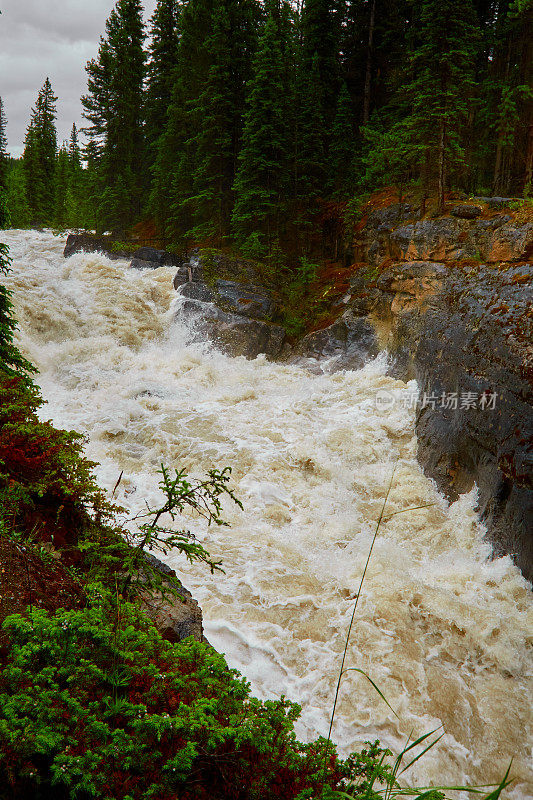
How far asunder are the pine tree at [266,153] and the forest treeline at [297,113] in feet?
0.23

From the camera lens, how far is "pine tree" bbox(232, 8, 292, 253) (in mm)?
17123

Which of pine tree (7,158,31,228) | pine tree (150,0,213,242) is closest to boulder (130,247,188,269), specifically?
pine tree (150,0,213,242)

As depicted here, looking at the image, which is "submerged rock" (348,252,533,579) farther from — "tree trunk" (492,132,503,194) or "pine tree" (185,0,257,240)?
"pine tree" (185,0,257,240)

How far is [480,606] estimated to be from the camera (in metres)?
5.95

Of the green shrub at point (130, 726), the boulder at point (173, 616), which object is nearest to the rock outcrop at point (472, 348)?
the boulder at point (173, 616)

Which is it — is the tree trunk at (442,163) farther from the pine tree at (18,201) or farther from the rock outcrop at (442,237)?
the pine tree at (18,201)

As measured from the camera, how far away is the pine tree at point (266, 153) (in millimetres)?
17123

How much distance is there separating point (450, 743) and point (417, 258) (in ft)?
42.5

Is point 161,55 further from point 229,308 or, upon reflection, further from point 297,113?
point 229,308

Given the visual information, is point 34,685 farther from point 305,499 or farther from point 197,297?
point 197,297

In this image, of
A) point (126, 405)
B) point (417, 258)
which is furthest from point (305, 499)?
point (417, 258)

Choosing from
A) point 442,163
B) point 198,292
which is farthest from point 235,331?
point 442,163

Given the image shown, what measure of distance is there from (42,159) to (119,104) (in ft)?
71.2

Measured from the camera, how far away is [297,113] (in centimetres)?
1891
